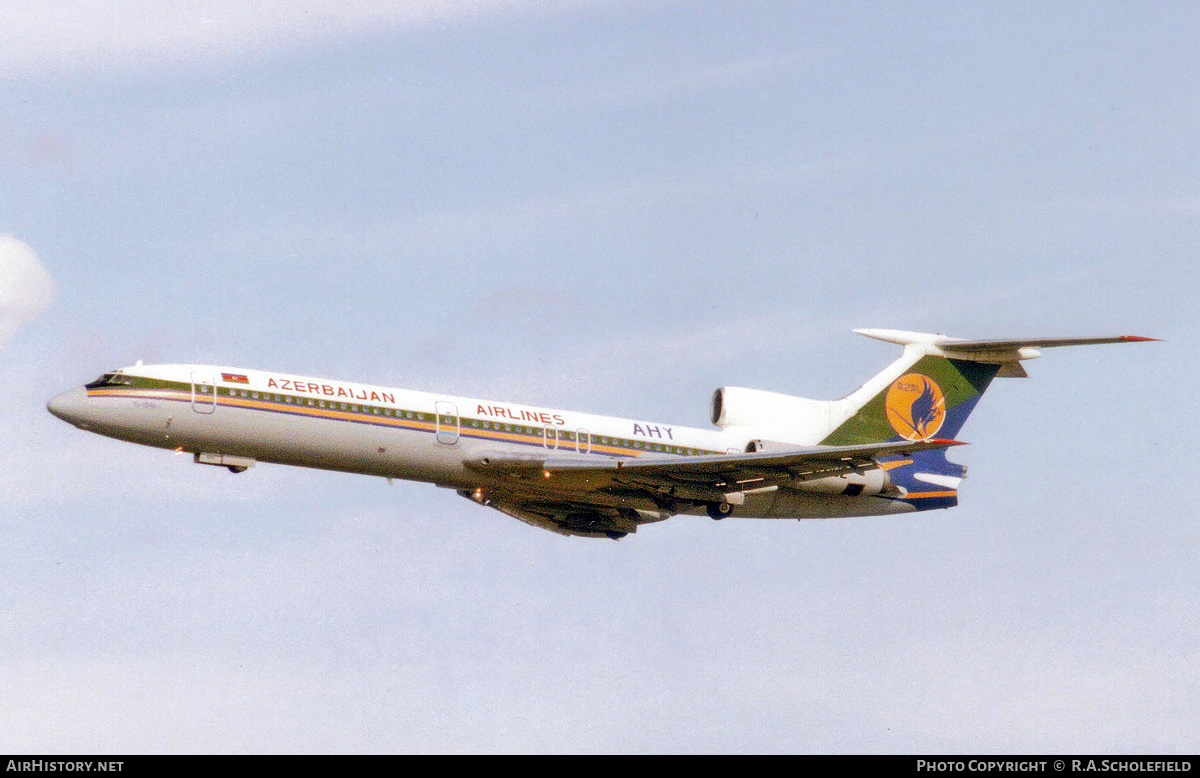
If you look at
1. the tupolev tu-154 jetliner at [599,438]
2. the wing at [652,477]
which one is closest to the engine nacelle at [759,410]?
the tupolev tu-154 jetliner at [599,438]

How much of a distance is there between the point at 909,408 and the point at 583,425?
941 centimetres

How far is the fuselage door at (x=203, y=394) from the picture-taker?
34.8 m

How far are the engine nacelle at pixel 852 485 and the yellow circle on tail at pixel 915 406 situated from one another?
7.10ft

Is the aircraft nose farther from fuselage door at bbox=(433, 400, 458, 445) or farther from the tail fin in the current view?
the tail fin

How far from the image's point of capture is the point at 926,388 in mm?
42562

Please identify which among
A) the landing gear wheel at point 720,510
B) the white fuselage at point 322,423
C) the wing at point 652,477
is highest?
the white fuselage at point 322,423

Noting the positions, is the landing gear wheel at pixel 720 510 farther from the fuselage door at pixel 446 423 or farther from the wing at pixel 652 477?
the fuselage door at pixel 446 423

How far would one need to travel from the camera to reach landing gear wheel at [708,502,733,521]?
39.2 metres

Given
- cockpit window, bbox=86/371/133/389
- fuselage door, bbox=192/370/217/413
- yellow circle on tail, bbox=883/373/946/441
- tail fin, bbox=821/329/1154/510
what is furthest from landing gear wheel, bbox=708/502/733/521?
cockpit window, bbox=86/371/133/389

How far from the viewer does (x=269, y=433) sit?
3512 centimetres

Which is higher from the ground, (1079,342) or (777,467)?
(1079,342)
